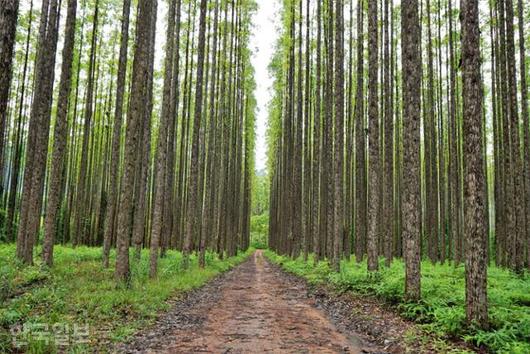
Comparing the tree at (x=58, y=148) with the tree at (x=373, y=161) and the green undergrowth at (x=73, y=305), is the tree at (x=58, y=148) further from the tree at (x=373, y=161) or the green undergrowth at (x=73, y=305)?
the tree at (x=373, y=161)

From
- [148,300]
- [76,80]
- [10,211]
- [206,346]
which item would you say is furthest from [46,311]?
[76,80]

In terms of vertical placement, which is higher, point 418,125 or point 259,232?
point 418,125

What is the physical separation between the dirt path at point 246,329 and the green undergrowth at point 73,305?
56cm

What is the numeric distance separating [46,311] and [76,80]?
19.1m

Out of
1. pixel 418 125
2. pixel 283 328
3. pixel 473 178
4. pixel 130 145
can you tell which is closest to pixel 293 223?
pixel 130 145

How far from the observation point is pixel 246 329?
692 centimetres

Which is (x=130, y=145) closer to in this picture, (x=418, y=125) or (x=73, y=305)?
(x=73, y=305)

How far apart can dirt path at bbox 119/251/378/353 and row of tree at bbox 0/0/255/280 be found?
3104 millimetres

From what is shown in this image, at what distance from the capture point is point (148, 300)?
8.96 meters

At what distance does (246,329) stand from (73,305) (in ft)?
12.2

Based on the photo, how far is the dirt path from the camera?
5.72 m

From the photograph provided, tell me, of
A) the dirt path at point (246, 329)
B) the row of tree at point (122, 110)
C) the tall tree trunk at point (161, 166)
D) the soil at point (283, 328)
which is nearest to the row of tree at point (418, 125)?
the soil at point (283, 328)

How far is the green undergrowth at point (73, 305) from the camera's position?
18.0 feet

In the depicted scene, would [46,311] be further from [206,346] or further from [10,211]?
[10,211]
